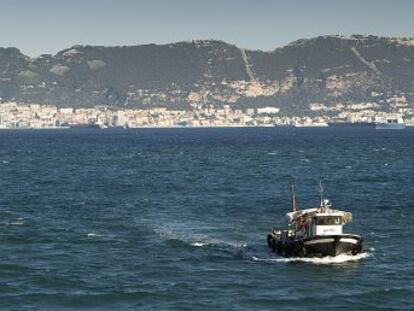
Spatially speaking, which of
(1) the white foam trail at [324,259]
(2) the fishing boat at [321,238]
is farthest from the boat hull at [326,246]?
(1) the white foam trail at [324,259]

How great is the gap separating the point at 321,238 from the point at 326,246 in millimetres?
692

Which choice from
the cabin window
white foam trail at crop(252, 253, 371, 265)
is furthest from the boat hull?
the cabin window

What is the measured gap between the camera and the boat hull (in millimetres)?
64312

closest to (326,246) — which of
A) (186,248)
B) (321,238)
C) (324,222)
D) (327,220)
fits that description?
(321,238)

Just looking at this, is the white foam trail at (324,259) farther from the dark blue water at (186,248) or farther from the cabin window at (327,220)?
the cabin window at (327,220)

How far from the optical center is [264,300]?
54.4 m

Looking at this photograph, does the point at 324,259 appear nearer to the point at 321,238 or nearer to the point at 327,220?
the point at 321,238

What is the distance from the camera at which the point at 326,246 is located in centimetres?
6444

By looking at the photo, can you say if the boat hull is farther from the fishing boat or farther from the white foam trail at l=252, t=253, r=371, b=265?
the white foam trail at l=252, t=253, r=371, b=265

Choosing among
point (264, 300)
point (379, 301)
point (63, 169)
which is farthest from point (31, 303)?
point (63, 169)

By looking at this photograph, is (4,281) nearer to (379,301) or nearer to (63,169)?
(379,301)

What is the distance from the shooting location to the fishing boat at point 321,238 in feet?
211

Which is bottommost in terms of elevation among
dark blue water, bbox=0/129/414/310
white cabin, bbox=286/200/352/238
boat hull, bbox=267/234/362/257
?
dark blue water, bbox=0/129/414/310

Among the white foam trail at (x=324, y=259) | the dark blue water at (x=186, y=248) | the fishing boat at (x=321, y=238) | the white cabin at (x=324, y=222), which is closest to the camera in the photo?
the dark blue water at (x=186, y=248)
